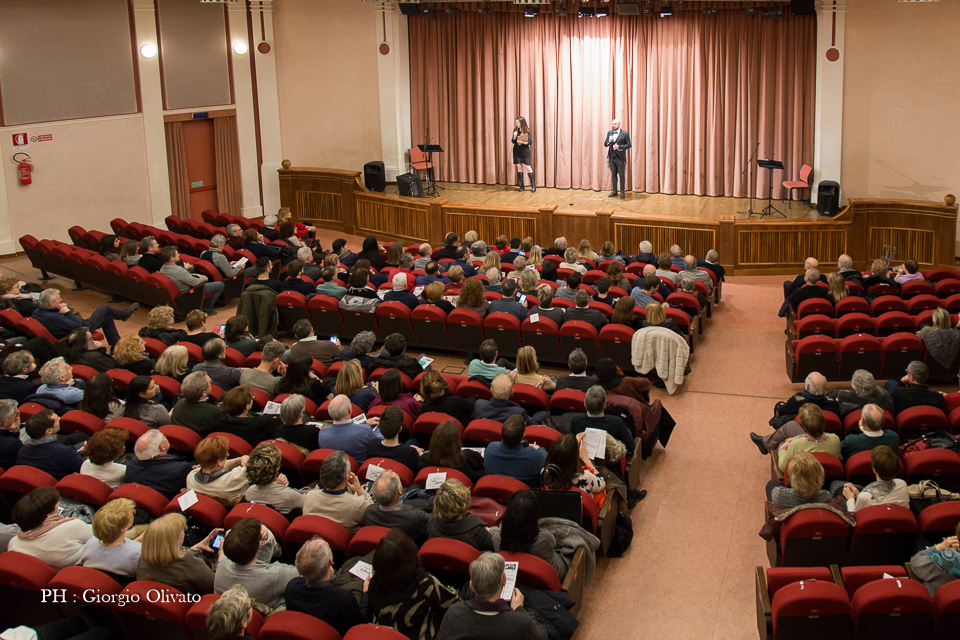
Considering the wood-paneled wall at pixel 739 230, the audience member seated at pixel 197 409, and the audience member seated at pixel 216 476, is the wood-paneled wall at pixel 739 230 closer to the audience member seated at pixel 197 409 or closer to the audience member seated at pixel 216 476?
the audience member seated at pixel 197 409

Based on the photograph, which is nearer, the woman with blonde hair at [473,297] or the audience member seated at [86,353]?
the audience member seated at [86,353]

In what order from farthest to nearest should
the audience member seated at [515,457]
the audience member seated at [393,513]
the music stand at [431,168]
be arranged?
the music stand at [431,168] < the audience member seated at [515,457] < the audience member seated at [393,513]

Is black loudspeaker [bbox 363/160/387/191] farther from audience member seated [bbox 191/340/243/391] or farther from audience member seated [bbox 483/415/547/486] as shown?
audience member seated [bbox 483/415/547/486]

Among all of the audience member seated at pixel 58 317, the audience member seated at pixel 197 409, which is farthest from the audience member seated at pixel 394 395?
the audience member seated at pixel 58 317

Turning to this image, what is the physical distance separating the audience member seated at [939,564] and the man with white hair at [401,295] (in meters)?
5.55

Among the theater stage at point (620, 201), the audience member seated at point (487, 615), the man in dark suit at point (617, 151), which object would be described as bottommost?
the audience member seated at point (487, 615)

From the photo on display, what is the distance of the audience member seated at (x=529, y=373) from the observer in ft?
21.2

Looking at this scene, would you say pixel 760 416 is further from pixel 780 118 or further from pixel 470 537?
pixel 780 118

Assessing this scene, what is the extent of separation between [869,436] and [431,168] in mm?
10667

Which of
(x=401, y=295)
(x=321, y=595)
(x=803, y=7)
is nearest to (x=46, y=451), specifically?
(x=321, y=595)

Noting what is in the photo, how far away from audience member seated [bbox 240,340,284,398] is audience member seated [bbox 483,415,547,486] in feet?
6.92

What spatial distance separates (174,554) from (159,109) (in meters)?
11.5

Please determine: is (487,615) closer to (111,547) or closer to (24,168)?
(111,547)

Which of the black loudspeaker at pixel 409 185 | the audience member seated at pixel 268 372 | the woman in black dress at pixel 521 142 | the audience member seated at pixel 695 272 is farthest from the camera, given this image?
the woman in black dress at pixel 521 142
